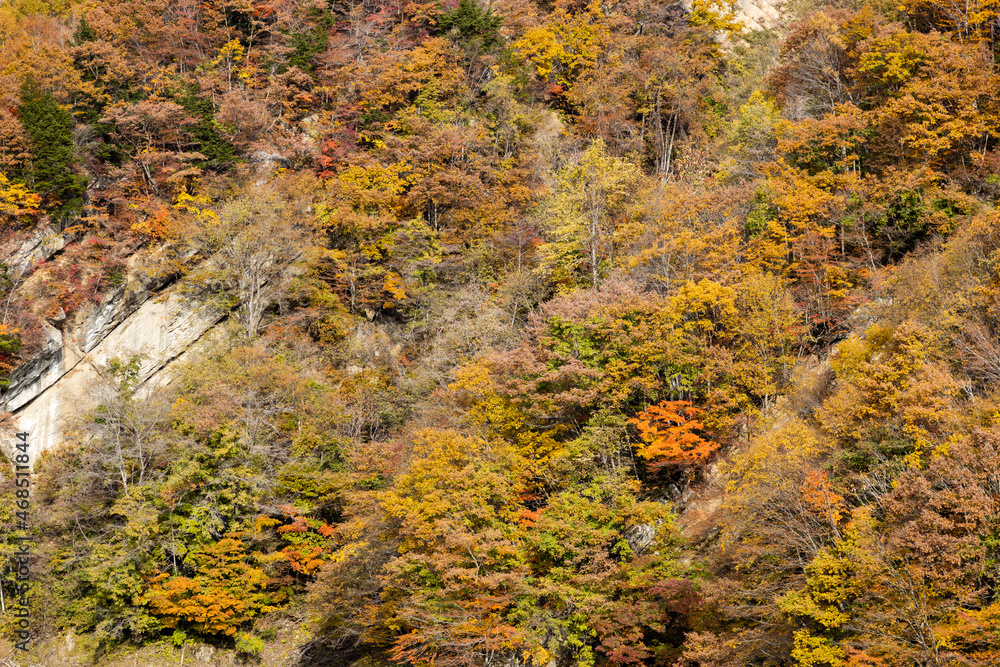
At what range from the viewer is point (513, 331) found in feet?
105

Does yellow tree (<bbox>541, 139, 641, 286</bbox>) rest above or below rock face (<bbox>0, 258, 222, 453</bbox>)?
above

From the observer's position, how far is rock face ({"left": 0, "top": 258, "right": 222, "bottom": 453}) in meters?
34.3

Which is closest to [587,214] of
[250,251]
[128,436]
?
[250,251]

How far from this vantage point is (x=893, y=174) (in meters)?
28.8

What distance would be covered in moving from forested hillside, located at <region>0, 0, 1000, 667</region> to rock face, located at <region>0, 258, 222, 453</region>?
497 mm

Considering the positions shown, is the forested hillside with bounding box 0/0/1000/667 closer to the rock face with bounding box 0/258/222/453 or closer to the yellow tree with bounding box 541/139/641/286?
the yellow tree with bounding box 541/139/641/286

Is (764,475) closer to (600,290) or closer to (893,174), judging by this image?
(600,290)

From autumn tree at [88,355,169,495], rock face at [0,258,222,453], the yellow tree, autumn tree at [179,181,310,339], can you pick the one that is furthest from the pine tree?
the yellow tree

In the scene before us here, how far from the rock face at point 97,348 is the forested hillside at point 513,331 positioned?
1.63 feet

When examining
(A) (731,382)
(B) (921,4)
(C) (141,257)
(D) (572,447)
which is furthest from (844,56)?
(C) (141,257)

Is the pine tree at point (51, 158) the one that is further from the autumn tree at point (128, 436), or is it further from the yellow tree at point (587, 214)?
the yellow tree at point (587, 214)

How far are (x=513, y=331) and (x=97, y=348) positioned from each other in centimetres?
2069

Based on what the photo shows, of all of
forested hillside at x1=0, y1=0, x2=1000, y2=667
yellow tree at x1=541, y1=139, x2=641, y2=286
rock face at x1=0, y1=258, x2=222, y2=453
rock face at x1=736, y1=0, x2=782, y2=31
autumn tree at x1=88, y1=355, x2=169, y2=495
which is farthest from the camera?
rock face at x1=736, y1=0, x2=782, y2=31

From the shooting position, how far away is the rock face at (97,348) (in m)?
34.3
